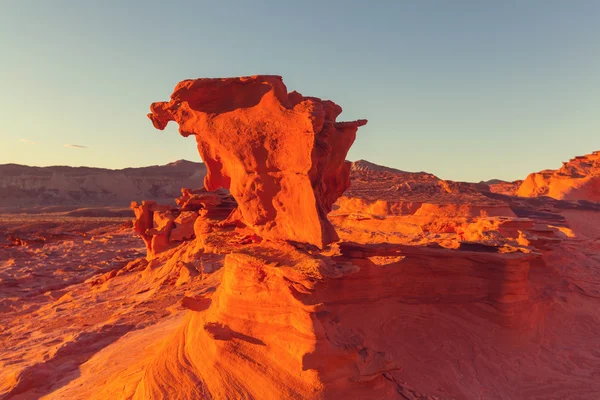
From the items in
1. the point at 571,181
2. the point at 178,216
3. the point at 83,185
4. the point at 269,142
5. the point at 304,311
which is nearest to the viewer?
the point at 304,311

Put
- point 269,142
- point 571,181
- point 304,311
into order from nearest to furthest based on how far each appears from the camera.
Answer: point 304,311, point 269,142, point 571,181

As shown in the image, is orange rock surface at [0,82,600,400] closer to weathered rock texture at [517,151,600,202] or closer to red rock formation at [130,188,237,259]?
red rock formation at [130,188,237,259]

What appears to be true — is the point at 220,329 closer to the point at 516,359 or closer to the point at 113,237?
the point at 516,359

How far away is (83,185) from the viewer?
61062mm

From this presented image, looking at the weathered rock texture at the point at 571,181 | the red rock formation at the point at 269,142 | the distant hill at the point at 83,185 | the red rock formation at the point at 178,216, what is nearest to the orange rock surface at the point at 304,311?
the red rock formation at the point at 269,142

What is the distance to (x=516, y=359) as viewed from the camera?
6074mm

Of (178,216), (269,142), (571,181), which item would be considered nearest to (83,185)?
(178,216)

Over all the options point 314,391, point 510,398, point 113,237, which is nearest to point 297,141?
point 314,391

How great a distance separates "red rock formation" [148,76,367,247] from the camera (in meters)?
3.96

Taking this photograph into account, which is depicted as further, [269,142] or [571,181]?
[571,181]

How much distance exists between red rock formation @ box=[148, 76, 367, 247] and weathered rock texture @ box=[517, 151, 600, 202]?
29967mm

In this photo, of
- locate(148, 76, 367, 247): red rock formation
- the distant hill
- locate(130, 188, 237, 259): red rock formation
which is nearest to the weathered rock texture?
locate(130, 188, 237, 259): red rock formation

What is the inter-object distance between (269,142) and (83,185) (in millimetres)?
66786

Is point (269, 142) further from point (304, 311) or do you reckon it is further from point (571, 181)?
point (571, 181)
